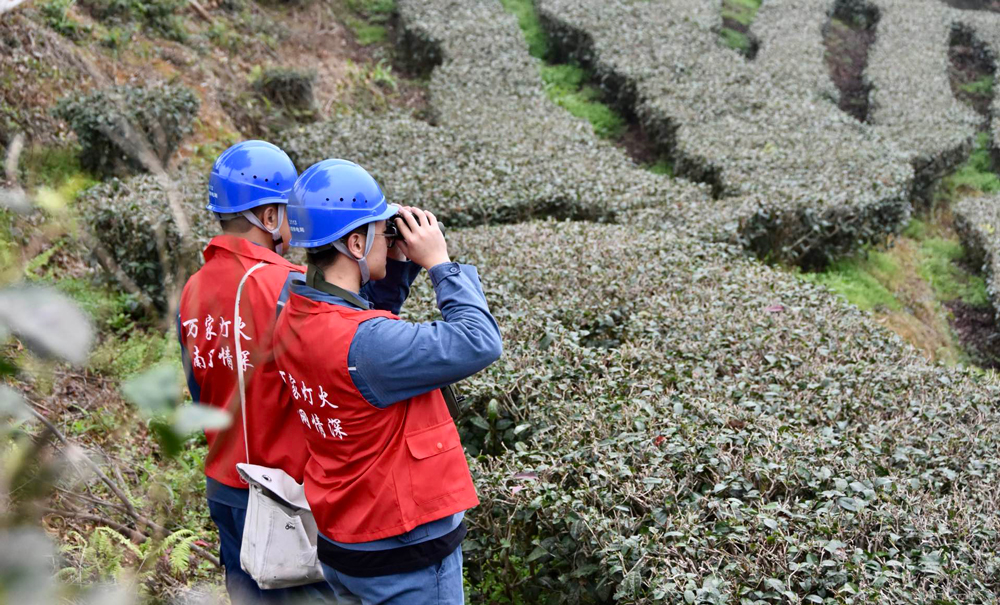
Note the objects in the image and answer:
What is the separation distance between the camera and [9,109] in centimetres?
738

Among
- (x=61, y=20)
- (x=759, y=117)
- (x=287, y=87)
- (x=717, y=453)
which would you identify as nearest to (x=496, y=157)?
(x=287, y=87)

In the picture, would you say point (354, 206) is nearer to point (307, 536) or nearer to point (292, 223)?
point (292, 223)

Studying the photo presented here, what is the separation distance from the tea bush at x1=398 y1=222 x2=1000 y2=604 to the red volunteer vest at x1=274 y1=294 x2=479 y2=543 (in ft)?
3.18

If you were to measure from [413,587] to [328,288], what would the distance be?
882mm

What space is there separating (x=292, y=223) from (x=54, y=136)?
260 inches

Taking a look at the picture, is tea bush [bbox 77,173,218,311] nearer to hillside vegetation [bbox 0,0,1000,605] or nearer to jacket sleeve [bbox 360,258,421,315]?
hillside vegetation [bbox 0,0,1000,605]

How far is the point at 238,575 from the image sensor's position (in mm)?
2818

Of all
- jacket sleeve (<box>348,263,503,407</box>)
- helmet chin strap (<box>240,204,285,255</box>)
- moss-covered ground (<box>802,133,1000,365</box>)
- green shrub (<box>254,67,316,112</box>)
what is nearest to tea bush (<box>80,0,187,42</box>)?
green shrub (<box>254,67,316,112</box>)

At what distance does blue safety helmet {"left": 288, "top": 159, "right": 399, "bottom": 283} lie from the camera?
2.31 metres

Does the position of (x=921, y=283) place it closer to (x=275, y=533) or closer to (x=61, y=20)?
(x=275, y=533)

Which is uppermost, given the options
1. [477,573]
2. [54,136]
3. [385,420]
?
[385,420]

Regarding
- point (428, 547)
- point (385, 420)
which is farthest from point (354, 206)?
point (428, 547)

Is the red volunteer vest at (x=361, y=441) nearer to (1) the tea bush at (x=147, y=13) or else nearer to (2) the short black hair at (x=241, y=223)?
(2) the short black hair at (x=241, y=223)

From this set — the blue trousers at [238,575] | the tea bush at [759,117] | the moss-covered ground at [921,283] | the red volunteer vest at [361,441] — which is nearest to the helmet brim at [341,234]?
the red volunteer vest at [361,441]
